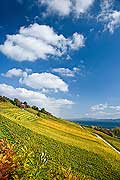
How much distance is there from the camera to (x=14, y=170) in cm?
1207

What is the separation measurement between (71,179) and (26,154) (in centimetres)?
188

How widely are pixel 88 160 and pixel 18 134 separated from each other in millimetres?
10495

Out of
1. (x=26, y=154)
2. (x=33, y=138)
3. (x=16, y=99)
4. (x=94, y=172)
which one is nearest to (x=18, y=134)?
(x=33, y=138)

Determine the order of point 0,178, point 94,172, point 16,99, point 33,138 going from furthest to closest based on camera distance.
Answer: point 16,99, point 33,138, point 94,172, point 0,178

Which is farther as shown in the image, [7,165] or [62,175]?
[62,175]

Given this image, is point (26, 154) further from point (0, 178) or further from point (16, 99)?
point (16, 99)

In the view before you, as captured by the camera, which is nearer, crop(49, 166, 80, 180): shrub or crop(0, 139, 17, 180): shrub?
crop(0, 139, 17, 180): shrub

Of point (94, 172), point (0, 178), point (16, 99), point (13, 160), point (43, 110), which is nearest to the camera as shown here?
point (0, 178)

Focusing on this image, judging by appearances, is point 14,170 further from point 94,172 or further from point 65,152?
point 65,152

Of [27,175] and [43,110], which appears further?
[43,110]

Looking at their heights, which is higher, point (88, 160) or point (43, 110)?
point (43, 110)

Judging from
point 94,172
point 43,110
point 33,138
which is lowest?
point 94,172

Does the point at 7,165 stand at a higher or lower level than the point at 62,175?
higher

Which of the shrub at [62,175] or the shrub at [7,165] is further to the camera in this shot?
the shrub at [62,175]
